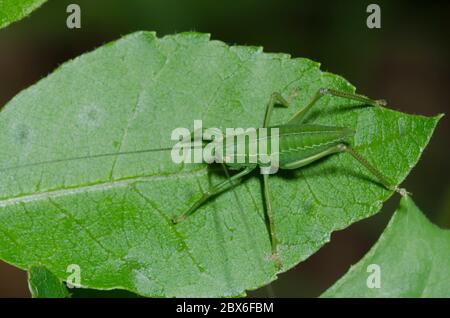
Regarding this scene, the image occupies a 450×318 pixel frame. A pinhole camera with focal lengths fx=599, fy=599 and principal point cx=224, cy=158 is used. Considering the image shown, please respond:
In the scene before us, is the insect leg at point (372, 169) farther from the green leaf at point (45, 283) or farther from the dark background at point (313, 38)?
the dark background at point (313, 38)

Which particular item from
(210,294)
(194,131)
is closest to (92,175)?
(194,131)

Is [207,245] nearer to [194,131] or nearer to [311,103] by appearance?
[194,131]

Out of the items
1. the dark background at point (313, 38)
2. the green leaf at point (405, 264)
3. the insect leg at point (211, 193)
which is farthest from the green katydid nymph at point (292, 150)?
the dark background at point (313, 38)

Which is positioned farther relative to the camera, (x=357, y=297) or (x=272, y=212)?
(x=272, y=212)

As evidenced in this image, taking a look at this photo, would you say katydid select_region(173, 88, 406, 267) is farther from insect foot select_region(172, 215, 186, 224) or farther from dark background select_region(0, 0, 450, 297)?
dark background select_region(0, 0, 450, 297)

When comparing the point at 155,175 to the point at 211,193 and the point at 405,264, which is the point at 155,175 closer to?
the point at 211,193

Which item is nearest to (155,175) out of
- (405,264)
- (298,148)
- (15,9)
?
(298,148)
